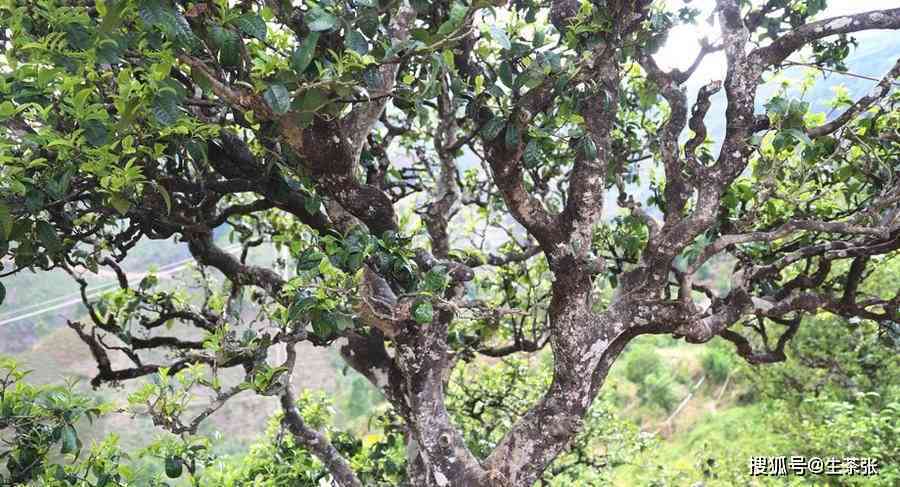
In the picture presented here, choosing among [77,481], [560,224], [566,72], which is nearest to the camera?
[566,72]

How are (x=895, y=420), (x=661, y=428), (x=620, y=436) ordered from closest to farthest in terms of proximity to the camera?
1. (x=895, y=420)
2. (x=620, y=436)
3. (x=661, y=428)

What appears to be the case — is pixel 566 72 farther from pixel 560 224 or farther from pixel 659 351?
pixel 659 351

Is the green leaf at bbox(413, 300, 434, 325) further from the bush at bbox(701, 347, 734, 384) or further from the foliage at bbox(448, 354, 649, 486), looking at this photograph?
the bush at bbox(701, 347, 734, 384)

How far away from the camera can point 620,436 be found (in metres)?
5.57

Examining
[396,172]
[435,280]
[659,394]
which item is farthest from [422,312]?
[659,394]

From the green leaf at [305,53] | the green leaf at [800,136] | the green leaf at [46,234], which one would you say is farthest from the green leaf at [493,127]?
the green leaf at [46,234]

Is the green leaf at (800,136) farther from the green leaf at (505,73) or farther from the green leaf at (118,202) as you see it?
the green leaf at (118,202)

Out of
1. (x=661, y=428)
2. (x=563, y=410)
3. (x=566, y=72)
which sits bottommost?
(x=661, y=428)

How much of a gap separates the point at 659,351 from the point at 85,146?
1312 cm

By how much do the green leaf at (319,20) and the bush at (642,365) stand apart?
12068mm

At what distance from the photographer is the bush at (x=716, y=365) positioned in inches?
466

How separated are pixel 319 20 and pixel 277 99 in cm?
24

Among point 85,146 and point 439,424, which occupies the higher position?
point 85,146

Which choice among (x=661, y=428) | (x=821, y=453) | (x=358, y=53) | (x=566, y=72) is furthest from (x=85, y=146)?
(x=661, y=428)
